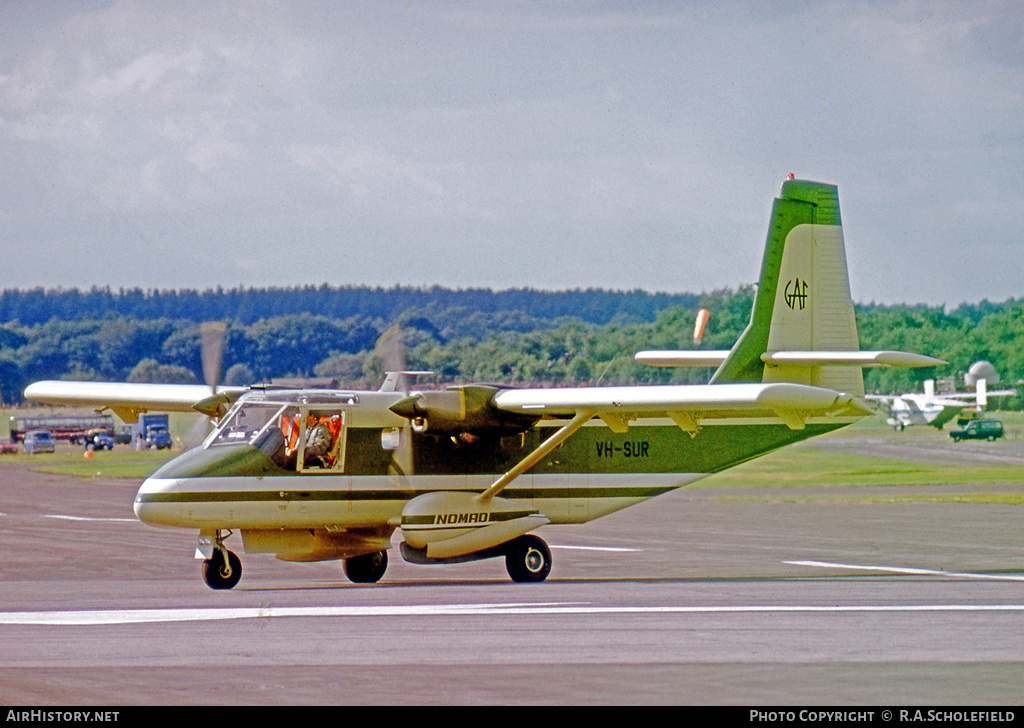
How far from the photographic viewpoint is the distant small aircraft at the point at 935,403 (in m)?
94.2

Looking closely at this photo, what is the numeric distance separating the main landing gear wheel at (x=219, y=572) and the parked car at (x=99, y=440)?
293 ft

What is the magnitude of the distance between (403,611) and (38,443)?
9189cm

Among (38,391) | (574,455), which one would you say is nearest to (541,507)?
(574,455)

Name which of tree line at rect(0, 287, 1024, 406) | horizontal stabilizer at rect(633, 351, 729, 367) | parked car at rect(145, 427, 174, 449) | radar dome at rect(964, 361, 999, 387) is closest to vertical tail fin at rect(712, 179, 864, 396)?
horizontal stabilizer at rect(633, 351, 729, 367)

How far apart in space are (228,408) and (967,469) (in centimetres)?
4289

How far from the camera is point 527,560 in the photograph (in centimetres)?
1911

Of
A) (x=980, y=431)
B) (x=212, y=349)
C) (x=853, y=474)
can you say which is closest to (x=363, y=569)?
(x=212, y=349)

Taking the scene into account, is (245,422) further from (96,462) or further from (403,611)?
(96,462)

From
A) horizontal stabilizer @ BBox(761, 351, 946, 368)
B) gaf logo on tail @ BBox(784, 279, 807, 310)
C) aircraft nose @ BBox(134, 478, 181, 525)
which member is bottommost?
aircraft nose @ BBox(134, 478, 181, 525)

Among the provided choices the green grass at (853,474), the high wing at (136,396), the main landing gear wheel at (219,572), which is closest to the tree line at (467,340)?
the green grass at (853,474)

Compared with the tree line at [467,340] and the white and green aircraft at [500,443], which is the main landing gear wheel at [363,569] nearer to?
the white and green aircraft at [500,443]

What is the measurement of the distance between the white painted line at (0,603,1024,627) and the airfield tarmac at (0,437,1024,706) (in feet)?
0.15

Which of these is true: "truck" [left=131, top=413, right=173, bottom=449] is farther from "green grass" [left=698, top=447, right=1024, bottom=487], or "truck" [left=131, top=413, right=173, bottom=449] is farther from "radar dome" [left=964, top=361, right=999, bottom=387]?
"radar dome" [left=964, top=361, right=999, bottom=387]

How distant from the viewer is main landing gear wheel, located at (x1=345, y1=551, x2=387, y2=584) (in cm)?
1939
